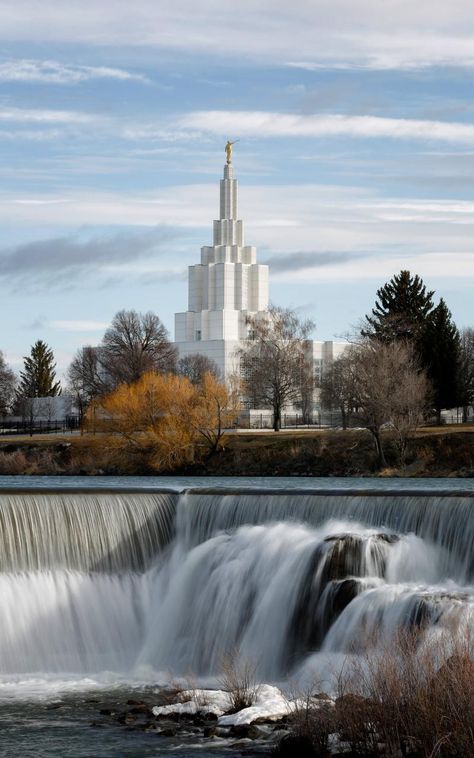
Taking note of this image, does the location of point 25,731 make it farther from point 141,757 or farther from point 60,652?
point 60,652

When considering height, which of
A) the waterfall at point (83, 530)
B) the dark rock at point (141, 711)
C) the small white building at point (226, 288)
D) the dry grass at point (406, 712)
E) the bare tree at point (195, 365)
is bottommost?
the dark rock at point (141, 711)

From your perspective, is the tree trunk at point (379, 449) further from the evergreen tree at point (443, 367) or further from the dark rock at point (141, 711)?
the dark rock at point (141, 711)

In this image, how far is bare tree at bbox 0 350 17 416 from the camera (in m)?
120

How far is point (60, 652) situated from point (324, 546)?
5.61 metres

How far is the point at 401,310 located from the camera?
95.8m

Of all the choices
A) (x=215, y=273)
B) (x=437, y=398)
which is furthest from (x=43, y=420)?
(x=437, y=398)

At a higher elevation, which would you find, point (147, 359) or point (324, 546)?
point (147, 359)

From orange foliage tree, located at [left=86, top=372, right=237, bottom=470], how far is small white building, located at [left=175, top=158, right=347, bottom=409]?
69.1 m

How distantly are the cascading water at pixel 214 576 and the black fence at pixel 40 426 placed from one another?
7564 cm

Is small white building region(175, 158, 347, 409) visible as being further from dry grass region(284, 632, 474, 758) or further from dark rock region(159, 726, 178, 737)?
dry grass region(284, 632, 474, 758)

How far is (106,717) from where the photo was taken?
18.7 m

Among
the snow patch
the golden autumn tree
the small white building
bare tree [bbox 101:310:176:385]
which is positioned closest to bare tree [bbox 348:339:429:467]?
the golden autumn tree

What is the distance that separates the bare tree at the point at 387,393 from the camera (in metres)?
65.8

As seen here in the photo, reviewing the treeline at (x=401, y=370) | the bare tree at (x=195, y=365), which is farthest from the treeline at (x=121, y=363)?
the treeline at (x=401, y=370)
